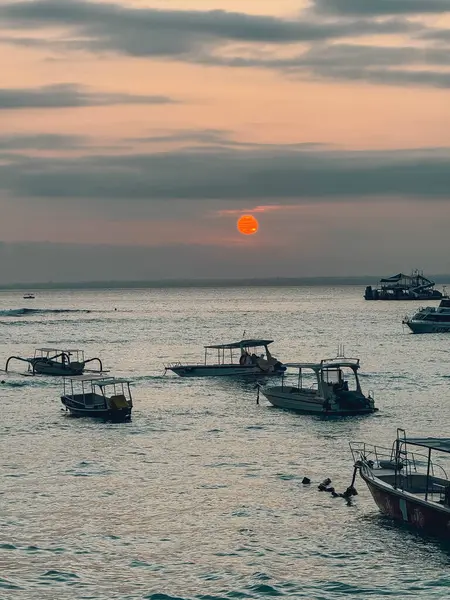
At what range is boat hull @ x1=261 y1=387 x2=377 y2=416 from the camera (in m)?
75.3

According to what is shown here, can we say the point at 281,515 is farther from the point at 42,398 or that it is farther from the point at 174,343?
the point at 174,343

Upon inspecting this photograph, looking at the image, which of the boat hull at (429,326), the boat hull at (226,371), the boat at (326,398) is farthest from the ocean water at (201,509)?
the boat hull at (429,326)

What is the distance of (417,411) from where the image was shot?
7981 centimetres

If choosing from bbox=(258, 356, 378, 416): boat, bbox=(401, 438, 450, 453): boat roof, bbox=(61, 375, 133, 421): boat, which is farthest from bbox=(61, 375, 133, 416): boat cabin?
bbox=(401, 438, 450, 453): boat roof

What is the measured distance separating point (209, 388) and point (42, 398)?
1725 centimetres

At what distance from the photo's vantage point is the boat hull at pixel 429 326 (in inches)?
7530

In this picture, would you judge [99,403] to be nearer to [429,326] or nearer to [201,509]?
[201,509]

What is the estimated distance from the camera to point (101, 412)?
2899 inches

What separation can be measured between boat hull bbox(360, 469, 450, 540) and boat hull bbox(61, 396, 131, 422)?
1204 inches

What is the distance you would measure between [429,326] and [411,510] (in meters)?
153

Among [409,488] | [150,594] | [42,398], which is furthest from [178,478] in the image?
[42,398]

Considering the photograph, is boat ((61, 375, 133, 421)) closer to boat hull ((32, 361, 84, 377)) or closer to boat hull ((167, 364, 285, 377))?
boat hull ((167, 364, 285, 377))

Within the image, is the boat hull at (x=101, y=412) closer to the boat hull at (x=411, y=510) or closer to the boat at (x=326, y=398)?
the boat at (x=326, y=398)

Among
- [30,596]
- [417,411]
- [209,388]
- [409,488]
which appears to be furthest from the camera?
[209,388]
